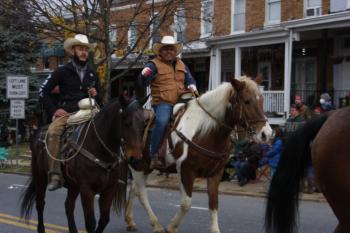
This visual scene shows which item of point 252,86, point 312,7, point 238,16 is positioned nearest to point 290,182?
point 252,86

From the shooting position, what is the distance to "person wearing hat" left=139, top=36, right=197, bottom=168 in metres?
8.48

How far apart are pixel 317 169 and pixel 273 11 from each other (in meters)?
21.1

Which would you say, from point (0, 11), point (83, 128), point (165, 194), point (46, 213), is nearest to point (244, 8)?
point (0, 11)

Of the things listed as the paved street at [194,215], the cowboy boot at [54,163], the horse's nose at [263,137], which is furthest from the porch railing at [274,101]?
the cowboy boot at [54,163]

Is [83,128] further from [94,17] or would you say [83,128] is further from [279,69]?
[279,69]

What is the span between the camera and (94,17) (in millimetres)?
19062

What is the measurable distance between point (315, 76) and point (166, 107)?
54.5ft

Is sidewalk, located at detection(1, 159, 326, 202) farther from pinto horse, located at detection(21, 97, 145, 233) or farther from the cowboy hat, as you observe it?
pinto horse, located at detection(21, 97, 145, 233)

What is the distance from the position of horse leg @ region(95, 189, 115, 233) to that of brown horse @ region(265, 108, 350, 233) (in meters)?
2.29

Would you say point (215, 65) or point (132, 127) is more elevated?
point (215, 65)

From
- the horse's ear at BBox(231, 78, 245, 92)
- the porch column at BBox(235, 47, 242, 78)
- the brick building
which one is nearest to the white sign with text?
the brick building

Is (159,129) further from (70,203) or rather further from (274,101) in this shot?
(274,101)

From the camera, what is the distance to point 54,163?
732 cm

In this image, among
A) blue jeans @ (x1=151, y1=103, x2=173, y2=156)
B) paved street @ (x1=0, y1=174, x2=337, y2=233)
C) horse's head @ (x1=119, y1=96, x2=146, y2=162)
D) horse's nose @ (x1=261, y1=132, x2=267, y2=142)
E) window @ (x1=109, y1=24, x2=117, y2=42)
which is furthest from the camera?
window @ (x1=109, y1=24, x2=117, y2=42)
